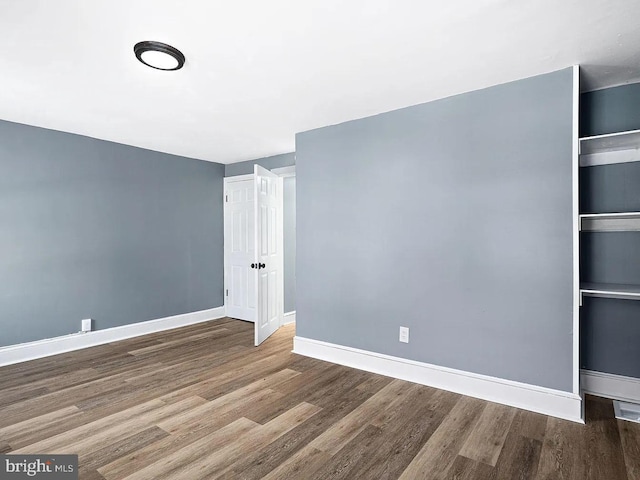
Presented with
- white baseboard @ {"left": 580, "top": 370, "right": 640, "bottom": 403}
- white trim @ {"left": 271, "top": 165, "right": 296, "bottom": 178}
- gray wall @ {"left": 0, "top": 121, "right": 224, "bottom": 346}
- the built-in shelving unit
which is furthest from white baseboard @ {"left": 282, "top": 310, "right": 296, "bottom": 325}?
the built-in shelving unit

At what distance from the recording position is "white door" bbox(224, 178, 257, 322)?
5398 millimetres

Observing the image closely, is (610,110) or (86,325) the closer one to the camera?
(610,110)

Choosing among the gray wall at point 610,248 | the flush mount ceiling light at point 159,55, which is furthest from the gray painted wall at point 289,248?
the gray wall at point 610,248

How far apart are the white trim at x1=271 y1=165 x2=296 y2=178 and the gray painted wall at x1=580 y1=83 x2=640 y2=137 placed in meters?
3.22

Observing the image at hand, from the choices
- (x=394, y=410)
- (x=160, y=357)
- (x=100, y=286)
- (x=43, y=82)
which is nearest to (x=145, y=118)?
(x=43, y=82)

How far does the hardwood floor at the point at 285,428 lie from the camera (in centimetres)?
194

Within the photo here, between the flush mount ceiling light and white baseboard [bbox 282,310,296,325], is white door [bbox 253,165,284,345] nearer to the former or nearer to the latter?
white baseboard [bbox 282,310,296,325]

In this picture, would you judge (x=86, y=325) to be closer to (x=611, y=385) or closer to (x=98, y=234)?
(x=98, y=234)

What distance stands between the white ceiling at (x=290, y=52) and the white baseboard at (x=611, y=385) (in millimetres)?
2269

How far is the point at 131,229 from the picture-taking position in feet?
14.9

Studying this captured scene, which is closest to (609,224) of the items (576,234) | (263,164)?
(576,234)

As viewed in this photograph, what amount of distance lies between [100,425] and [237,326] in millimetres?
2701

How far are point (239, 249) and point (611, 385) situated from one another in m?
4.66

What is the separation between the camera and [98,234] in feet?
13.8
